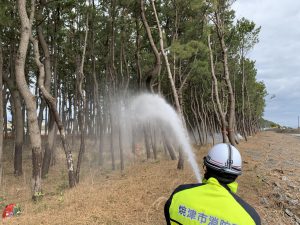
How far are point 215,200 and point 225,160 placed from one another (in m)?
0.44

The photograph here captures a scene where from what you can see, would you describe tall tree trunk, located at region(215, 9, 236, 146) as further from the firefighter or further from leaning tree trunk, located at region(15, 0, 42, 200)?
the firefighter

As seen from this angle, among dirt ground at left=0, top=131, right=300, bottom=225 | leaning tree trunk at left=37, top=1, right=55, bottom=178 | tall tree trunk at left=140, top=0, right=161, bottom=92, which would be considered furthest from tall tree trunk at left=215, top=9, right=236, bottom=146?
leaning tree trunk at left=37, top=1, right=55, bottom=178

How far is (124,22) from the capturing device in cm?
2402

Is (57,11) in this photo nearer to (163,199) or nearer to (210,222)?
(163,199)

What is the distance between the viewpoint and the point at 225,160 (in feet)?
10.2

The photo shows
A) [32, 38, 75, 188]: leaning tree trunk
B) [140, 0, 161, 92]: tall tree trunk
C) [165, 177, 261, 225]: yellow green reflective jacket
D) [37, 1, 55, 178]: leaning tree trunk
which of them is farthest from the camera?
[37, 1, 55, 178]: leaning tree trunk

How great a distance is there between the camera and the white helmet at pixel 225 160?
10.1ft

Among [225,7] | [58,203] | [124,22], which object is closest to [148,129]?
[124,22]

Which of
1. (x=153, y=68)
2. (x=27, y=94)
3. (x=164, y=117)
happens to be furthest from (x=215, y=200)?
(x=164, y=117)

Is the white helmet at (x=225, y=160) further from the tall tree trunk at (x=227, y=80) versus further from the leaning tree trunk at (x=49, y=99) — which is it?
the tall tree trunk at (x=227, y=80)

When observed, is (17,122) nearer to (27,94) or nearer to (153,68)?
(27,94)

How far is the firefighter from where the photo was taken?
2.74 metres

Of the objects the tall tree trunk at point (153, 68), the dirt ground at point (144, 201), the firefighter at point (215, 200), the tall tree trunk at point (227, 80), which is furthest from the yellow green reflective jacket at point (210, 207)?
the tall tree trunk at point (227, 80)

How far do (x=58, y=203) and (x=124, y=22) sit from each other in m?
15.9
